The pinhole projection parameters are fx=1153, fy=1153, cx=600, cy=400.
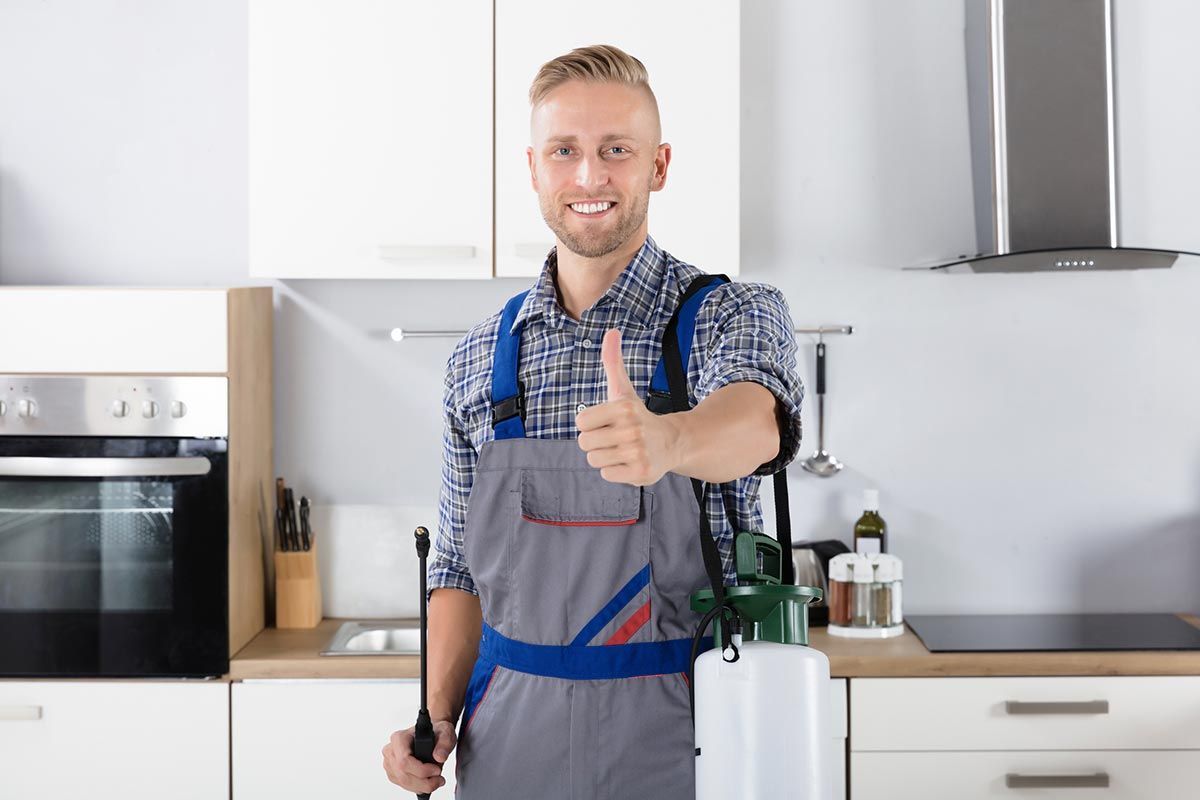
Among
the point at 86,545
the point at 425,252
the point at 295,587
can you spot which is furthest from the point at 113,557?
the point at 425,252

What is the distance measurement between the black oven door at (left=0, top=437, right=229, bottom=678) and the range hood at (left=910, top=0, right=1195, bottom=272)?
1.74 m

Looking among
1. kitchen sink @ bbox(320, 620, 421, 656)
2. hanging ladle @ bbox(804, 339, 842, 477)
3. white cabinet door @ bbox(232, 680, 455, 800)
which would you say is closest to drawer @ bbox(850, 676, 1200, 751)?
hanging ladle @ bbox(804, 339, 842, 477)

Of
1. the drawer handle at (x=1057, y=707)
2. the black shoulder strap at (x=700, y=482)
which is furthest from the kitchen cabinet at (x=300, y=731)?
the black shoulder strap at (x=700, y=482)

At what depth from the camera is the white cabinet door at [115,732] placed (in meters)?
2.32

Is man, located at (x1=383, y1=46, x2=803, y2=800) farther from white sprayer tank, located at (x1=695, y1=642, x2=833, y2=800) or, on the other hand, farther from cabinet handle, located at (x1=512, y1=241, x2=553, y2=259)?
cabinet handle, located at (x1=512, y1=241, x2=553, y2=259)

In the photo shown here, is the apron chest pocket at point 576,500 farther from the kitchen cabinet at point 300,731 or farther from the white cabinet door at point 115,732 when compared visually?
the white cabinet door at point 115,732

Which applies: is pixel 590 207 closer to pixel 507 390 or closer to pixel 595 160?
pixel 595 160

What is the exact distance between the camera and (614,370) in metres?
1.04

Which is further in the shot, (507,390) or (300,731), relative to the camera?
(300,731)

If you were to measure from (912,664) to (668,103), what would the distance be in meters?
1.23

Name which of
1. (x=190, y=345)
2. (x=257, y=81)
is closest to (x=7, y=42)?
(x=257, y=81)

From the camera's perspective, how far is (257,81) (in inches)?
94.6

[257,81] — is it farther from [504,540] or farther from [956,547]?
[956,547]

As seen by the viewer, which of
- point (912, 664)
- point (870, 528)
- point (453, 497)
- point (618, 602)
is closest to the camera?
point (618, 602)
